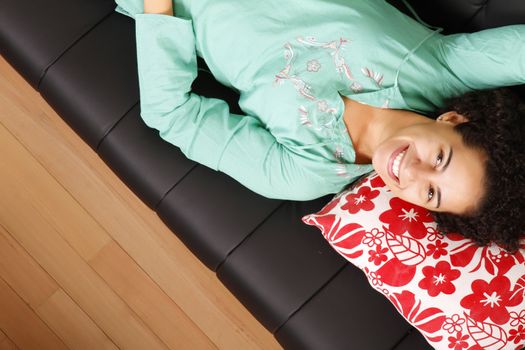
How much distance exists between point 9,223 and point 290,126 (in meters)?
1.02

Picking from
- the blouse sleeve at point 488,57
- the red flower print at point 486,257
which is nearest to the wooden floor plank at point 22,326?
the red flower print at point 486,257

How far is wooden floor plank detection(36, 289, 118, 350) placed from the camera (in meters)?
1.64

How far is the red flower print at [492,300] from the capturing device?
1121mm

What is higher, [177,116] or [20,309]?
[177,116]

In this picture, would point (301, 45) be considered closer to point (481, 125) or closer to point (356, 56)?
point (356, 56)

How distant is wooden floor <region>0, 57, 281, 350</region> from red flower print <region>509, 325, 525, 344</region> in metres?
0.73

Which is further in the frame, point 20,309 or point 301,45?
point 20,309

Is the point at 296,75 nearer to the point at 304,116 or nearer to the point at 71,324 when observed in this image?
the point at 304,116

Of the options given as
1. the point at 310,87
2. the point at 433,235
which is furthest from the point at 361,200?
the point at 310,87

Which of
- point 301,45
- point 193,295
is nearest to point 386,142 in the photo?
point 301,45

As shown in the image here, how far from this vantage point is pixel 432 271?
3.76 feet

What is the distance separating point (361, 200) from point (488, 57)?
0.40 m

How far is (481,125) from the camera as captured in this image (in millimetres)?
1067

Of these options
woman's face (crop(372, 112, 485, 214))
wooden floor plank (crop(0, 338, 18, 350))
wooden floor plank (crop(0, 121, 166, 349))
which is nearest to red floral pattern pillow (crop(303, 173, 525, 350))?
woman's face (crop(372, 112, 485, 214))
